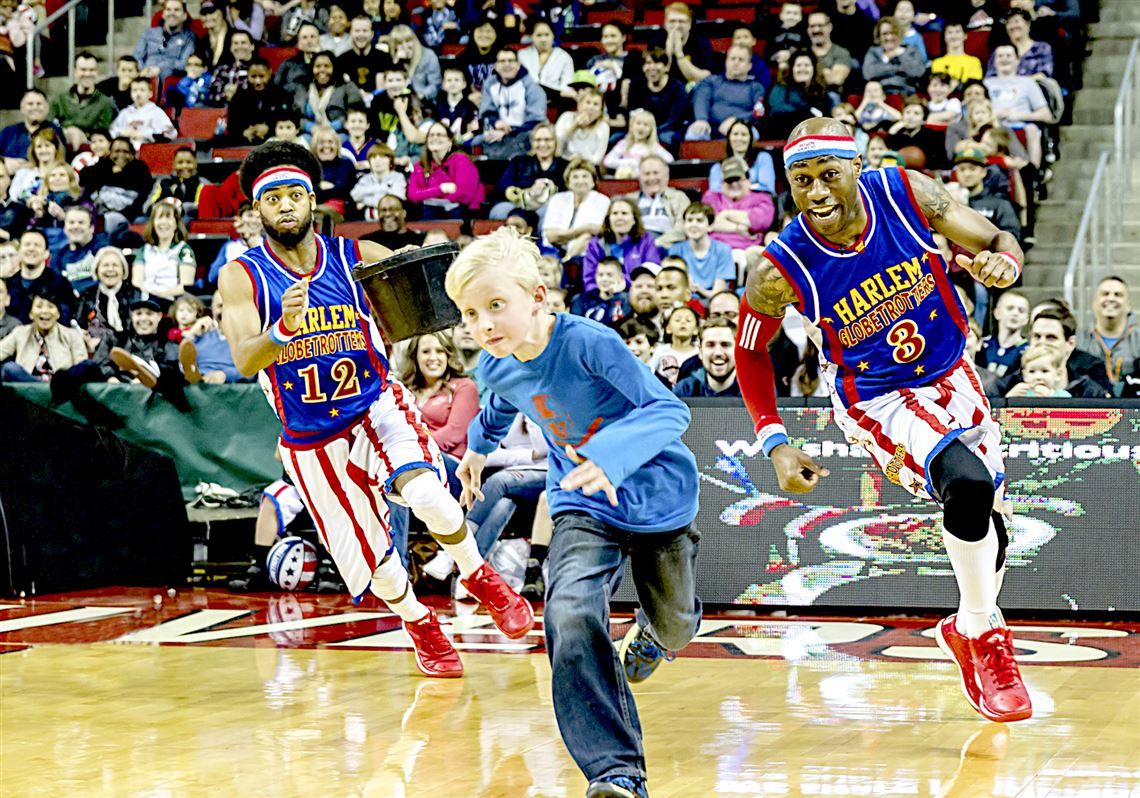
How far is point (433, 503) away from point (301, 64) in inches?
406

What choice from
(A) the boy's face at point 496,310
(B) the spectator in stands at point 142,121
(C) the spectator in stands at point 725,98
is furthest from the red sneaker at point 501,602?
(B) the spectator in stands at point 142,121

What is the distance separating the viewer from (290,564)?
9648 mm

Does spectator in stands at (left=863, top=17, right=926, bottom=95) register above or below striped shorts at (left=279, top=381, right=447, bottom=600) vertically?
above

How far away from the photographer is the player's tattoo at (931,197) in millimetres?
5395

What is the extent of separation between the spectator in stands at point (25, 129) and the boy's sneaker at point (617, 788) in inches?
517

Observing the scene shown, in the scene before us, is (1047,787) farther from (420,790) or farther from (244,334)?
(244,334)

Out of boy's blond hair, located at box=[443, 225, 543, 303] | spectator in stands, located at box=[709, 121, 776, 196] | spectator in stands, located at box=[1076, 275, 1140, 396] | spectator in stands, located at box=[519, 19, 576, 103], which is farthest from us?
spectator in stands, located at box=[519, 19, 576, 103]

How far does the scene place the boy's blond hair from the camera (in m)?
4.06

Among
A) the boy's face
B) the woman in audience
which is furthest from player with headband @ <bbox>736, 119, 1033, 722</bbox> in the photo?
the woman in audience

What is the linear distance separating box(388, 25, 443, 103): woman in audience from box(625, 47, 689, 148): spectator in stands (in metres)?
2.18

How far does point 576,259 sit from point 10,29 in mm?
8472

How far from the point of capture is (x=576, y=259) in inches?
469

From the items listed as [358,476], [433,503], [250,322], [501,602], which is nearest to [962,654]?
[501,602]

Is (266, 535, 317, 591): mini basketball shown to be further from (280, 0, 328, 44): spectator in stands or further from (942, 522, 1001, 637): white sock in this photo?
(280, 0, 328, 44): spectator in stands
